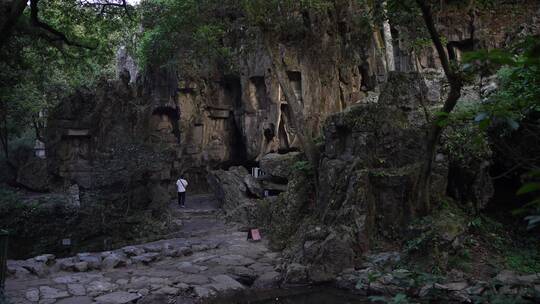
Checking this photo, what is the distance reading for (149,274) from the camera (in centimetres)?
807

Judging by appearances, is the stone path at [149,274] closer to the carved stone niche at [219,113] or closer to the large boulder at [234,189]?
the large boulder at [234,189]

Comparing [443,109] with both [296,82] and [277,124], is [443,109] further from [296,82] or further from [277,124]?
[277,124]

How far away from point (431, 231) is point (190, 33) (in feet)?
33.2

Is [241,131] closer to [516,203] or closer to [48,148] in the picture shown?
[48,148]

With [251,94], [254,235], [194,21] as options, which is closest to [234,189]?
[254,235]

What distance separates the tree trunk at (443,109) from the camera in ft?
22.2

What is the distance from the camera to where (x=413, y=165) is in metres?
8.93

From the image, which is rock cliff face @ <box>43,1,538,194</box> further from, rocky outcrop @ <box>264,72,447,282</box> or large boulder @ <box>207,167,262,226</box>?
rocky outcrop @ <box>264,72,447,282</box>

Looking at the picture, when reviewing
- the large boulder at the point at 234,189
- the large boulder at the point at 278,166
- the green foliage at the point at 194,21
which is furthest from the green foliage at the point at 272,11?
the large boulder at the point at 234,189

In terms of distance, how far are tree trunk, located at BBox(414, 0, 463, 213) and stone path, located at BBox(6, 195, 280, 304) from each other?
3.26m

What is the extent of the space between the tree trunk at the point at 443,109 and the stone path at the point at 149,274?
3.26 meters

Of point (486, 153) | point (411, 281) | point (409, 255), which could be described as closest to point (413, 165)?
point (486, 153)

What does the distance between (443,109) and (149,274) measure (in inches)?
243

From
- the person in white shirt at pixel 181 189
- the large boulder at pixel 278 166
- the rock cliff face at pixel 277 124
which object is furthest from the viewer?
the person in white shirt at pixel 181 189
